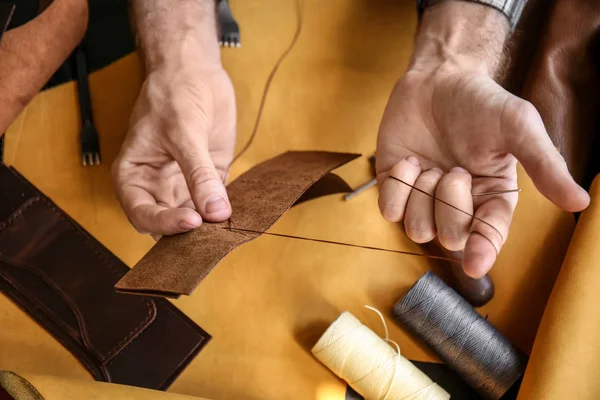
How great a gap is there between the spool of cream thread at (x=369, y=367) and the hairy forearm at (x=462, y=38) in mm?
589

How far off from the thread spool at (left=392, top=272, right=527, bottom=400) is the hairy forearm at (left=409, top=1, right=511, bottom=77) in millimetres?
461

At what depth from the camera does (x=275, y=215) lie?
2.38 ft

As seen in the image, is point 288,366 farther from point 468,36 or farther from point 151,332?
point 468,36

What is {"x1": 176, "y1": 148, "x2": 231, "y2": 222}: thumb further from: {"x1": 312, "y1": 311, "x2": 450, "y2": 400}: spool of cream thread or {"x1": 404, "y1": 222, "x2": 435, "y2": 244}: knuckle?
{"x1": 312, "y1": 311, "x2": 450, "y2": 400}: spool of cream thread

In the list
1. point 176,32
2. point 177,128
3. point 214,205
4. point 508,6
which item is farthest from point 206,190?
point 508,6

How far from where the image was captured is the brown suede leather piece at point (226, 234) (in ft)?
2.04

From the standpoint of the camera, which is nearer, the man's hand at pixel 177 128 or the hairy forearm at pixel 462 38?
the man's hand at pixel 177 128

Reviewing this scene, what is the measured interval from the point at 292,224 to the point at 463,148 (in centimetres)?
46

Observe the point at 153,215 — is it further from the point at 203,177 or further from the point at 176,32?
the point at 176,32

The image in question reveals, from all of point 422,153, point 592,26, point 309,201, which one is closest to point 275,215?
point 422,153

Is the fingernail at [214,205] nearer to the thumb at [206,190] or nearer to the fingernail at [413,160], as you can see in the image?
the thumb at [206,190]

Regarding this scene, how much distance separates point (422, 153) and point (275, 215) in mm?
360

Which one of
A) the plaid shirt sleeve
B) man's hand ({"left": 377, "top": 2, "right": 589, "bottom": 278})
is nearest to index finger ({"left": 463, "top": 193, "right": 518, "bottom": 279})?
man's hand ({"left": 377, "top": 2, "right": 589, "bottom": 278})

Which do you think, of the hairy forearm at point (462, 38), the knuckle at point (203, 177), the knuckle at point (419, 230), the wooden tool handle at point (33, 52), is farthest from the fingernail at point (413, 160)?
the wooden tool handle at point (33, 52)
